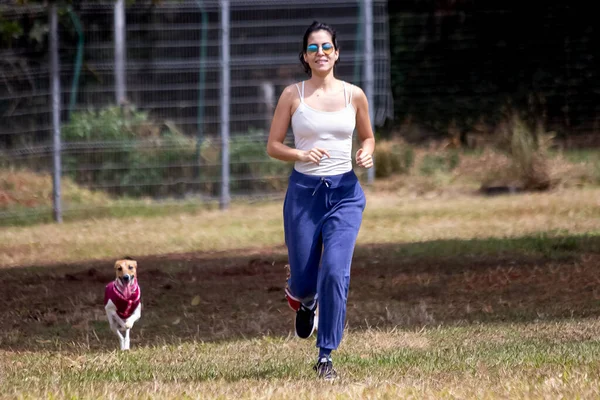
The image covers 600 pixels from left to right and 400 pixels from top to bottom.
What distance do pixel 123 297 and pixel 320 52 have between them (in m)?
2.24

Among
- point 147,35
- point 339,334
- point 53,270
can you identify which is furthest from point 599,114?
point 339,334

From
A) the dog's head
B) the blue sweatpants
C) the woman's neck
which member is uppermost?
the woman's neck

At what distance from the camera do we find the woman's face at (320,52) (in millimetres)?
5895

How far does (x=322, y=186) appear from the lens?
5.75 meters

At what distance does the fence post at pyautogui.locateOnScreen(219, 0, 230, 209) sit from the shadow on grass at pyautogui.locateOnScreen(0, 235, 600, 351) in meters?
4.21

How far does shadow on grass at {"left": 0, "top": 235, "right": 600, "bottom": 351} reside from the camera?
8.26 meters

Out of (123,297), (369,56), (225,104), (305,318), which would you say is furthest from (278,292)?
(369,56)

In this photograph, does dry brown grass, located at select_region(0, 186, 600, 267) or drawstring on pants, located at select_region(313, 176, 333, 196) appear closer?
drawstring on pants, located at select_region(313, 176, 333, 196)

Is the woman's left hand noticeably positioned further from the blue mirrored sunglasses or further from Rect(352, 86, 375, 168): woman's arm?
the blue mirrored sunglasses

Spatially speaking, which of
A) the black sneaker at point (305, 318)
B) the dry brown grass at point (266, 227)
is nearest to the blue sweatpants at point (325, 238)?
the black sneaker at point (305, 318)

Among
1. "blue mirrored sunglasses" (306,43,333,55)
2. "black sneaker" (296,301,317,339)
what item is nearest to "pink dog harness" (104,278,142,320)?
"black sneaker" (296,301,317,339)

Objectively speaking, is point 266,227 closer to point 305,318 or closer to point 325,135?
point 305,318

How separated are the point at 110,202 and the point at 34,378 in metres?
9.98

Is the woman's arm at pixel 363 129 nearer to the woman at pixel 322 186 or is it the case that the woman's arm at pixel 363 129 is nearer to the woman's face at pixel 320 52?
the woman at pixel 322 186
